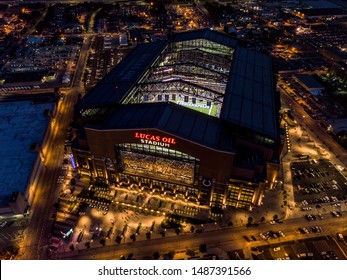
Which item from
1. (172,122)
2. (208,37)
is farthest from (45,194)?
(208,37)

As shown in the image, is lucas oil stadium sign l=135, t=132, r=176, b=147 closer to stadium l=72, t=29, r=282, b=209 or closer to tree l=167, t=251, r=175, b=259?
stadium l=72, t=29, r=282, b=209

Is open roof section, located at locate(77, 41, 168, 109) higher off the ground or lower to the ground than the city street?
higher

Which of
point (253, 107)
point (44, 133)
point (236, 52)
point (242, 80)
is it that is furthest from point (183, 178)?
point (236, 52)

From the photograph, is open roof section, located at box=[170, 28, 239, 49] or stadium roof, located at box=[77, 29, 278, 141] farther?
open roof section, located at box=[170, 28, 239, 49]

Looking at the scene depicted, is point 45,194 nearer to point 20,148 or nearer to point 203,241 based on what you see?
point 20,148

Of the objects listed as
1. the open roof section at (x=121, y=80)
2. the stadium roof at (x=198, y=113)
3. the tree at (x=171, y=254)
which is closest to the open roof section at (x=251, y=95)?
the stadium roof at (x=198, y=113)

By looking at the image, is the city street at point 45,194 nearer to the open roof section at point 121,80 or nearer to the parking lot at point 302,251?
the open roof section at point 121,80

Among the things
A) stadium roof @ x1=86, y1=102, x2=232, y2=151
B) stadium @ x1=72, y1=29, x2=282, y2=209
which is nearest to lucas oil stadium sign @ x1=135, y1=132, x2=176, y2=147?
stadium @ x1=72, y1=29, x2=282, y2=209
